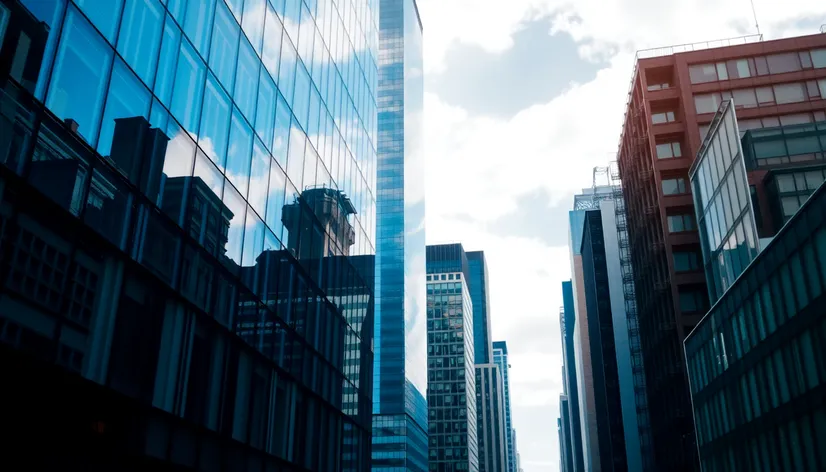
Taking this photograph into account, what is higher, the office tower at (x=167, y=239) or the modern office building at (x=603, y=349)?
the modern office building at (x=603, y=349)

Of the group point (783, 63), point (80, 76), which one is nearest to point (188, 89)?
point (80, 76)

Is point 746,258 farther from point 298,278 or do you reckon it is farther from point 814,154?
point 298,278

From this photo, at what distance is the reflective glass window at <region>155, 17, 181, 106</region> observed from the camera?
57.1 ft

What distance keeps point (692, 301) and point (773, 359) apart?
3155cm

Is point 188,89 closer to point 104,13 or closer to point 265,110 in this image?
point 104,13

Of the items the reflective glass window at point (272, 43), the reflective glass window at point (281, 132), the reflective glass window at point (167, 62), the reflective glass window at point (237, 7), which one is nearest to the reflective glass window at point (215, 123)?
the reflective glass window at point (167, 62)

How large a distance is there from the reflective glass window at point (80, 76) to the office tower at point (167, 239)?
40mm

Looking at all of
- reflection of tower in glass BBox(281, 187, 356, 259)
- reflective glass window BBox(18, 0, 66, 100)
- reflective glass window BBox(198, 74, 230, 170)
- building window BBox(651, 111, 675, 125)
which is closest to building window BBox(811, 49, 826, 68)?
building window BBox(651, 111, 675, 125)

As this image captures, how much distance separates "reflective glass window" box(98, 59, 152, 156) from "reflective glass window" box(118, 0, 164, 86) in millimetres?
341

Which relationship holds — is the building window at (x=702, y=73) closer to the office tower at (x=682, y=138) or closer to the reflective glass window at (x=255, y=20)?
the office tower at (x=682, y=138)

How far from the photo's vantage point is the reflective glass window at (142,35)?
15.9 m

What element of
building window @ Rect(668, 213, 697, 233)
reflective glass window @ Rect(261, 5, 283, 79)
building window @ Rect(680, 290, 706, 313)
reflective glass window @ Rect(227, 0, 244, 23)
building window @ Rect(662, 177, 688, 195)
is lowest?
reflective glass window @ Rect(227, 0, 244, 23)

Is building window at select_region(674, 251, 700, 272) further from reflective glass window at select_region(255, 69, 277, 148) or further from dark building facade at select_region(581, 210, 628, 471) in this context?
dark building facade at select_region(581, 210, 628, 471)

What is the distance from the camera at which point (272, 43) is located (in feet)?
85.8
